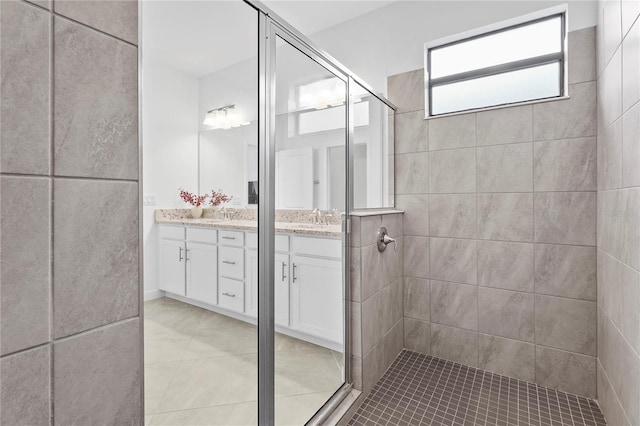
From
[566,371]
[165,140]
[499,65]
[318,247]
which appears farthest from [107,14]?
[566,371]

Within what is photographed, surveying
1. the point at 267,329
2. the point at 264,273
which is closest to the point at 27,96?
the point at 264,273

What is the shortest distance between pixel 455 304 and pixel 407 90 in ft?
5.60

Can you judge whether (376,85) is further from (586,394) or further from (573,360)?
(586,394)

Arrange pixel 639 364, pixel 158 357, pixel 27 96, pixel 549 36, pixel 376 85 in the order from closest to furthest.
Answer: pixel 27 96 < pixel 158 357 < pixel 639 364 < pixel 549 36 < pixel 376 85

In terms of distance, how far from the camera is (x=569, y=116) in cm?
198

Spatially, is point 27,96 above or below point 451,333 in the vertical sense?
above

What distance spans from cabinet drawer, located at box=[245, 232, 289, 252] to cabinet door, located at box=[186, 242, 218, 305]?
15 cm

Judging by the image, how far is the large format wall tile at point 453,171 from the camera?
7.48ft

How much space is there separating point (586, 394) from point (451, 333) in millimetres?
807

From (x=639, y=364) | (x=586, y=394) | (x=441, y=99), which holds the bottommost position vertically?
(x=586, y=394)

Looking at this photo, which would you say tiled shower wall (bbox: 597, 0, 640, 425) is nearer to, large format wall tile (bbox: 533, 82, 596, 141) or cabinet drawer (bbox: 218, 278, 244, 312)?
large format wall tile (bbox: 533, 82, 596, 141)

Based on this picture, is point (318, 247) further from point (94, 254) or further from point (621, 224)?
point (621, 224)

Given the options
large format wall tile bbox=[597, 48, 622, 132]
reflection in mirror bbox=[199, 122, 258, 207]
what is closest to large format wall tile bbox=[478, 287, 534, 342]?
large format wall tile bbox=[597, 48, 622, 132]

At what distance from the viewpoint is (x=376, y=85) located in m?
2.81
